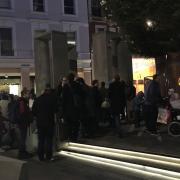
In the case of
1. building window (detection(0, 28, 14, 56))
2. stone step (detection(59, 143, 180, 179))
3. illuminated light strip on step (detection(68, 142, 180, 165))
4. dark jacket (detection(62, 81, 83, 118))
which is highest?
building window (detection(0, 28, 14, 56))

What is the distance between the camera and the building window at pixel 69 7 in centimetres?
4714

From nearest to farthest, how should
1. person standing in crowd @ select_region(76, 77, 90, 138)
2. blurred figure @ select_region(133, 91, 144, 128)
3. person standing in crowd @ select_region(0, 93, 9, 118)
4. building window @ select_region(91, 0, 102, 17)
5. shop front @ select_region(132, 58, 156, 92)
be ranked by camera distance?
person standing in crowd @ select_region(76, 77, 90, 138) < person standing in crowd @ select_region(0, 93, 9, 118) < blurred figure @ select_region(133, 91, 144, 128) < shop front @ select_region(132, 58, 156, 92) < building window @ select_region(91, 0, 102, 17)

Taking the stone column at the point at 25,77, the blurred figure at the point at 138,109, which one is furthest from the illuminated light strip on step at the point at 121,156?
the stone column at the point at 25,77

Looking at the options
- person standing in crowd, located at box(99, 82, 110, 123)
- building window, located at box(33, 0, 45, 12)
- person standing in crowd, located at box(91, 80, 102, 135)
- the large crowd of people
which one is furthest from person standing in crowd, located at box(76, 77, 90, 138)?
building window, located at box(33, 0, 45, 12)

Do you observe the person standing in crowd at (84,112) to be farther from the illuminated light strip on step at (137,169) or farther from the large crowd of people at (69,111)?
the illuminated light strip on step at (137,169)

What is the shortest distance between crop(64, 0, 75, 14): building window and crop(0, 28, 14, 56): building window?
610cm

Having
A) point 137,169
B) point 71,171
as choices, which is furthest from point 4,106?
point 137,169

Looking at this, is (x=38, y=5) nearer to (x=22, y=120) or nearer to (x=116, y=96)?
(x=116, y=96)

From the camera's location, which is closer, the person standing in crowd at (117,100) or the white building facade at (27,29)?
the person standing in crowd at (117,100)

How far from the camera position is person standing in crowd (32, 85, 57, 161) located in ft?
44.9

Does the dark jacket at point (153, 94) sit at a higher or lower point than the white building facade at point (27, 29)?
lower

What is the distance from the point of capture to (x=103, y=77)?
20516 millimetres

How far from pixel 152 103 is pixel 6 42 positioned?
1140 inches

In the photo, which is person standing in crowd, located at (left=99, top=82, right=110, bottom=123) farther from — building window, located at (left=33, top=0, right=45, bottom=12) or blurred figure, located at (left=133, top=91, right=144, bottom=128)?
building window, located at (left=33, top=0, right=45, bottom=12)
